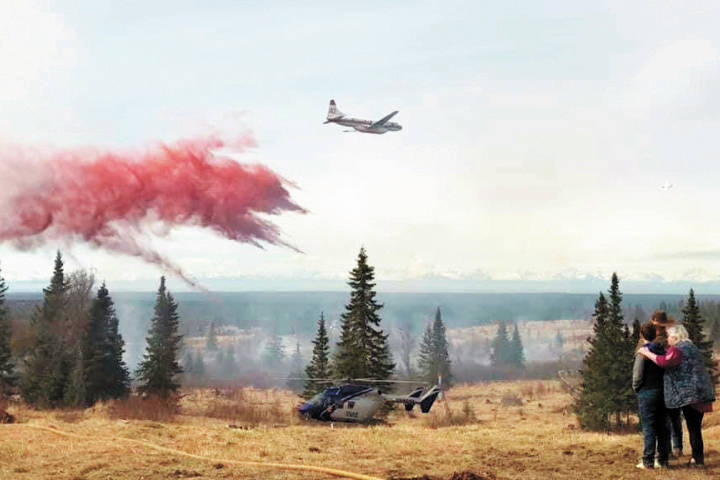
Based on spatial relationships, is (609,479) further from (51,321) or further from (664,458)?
(51,321)

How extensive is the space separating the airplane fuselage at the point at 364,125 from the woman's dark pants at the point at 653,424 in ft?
137

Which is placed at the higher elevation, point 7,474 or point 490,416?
point 7,474

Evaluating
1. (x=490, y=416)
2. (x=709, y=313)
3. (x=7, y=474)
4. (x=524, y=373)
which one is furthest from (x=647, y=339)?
(x=709, y=313)

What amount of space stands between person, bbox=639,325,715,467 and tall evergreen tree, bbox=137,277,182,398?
49.9 meters

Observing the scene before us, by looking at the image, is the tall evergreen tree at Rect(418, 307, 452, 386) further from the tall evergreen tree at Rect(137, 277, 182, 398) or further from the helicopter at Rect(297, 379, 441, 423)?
the helicopter at Rect(297, 379, 441, 423)

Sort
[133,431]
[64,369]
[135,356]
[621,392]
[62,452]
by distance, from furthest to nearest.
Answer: [135,356] < [64,369] < [621,392] < [133,431] < [62,452]

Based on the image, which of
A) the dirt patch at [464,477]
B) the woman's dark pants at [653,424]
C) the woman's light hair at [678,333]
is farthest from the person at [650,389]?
the dirt patch at [464,477]

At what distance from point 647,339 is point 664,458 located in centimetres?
248

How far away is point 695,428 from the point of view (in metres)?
12.8

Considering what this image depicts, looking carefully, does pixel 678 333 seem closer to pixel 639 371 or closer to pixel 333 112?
pixel 639 371

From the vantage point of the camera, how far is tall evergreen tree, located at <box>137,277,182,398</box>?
2245 inches

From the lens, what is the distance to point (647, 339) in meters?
12.7

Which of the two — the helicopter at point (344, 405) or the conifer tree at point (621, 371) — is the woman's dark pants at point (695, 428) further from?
the conifer tree at point (621, 371)

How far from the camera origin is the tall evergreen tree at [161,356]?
187 feet
